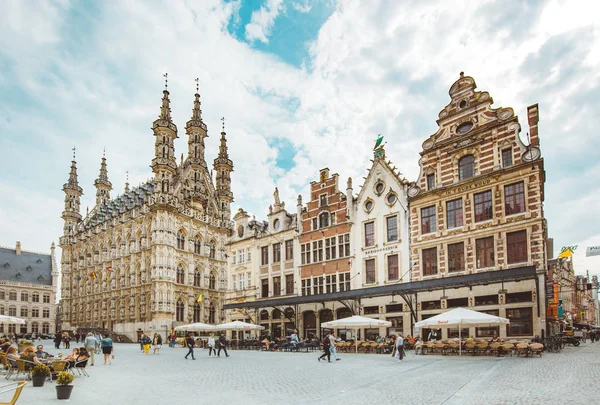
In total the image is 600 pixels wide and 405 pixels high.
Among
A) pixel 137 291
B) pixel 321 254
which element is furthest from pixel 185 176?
pixel 321 254

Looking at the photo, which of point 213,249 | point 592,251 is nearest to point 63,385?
point 592,251

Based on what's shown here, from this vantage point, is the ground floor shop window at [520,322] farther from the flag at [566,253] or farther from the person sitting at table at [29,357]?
the person sitting at table at [29,357]

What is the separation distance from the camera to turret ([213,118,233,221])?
7075 centimetres

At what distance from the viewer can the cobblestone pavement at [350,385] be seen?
446 inches

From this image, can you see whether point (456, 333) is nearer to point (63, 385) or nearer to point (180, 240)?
point (63, 385)

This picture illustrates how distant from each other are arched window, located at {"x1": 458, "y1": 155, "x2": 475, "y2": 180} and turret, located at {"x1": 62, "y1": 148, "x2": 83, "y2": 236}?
2937 inches

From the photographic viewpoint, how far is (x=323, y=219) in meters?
39.7

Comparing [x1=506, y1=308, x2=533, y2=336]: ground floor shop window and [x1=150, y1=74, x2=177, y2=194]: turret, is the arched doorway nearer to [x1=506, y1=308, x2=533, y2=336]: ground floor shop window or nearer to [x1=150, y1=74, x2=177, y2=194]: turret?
[x1=506, y1=308, x2=533, y2=336]: ground floor shop window

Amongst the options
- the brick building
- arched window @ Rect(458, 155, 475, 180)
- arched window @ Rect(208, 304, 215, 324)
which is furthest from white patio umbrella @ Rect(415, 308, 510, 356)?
arched window @ Rect(208, 304, 215, 324)

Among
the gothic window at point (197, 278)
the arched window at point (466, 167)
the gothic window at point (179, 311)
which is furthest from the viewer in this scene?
the gothic window at point (197, 278)

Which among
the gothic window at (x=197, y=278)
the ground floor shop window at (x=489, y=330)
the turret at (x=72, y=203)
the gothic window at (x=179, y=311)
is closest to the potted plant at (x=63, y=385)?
the ground floor shop window at (x=489, y=330)

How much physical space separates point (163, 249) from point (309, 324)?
1046 inches

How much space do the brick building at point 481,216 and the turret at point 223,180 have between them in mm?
41126

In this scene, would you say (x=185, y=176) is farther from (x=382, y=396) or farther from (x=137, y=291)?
(x=382, y=396)
